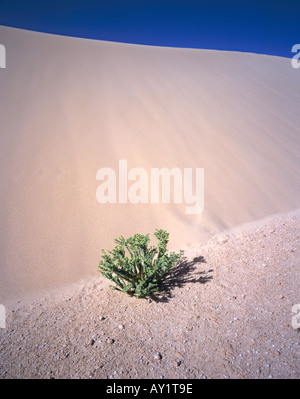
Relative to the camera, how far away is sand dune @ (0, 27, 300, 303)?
2961 mm

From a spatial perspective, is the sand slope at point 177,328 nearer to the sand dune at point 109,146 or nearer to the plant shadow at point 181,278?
the plant shadow at point 181,278

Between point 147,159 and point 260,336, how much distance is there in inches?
140

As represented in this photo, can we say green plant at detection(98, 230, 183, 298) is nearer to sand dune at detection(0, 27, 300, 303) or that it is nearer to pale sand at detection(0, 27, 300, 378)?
pale sand at detection(0, 27, 300, 378)

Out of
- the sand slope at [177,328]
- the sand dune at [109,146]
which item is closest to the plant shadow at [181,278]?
the sand slope at [177,328]

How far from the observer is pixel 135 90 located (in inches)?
261

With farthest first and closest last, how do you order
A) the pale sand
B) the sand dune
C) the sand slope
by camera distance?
the sand dune < the pale sand < the sand slope

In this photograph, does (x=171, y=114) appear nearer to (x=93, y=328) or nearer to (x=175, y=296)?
(x=175, y=296)

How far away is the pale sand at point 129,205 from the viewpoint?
175 cm

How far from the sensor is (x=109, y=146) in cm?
453

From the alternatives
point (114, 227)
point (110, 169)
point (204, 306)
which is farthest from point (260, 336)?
point (110, 169)

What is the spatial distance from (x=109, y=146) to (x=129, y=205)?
168 cm

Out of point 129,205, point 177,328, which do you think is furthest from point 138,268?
point 129,205

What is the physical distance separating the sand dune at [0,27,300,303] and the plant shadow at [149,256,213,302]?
0.48m

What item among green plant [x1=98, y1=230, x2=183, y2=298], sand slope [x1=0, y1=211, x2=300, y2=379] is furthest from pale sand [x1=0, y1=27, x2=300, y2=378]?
green plant [x1=98, y1=230, x2=183, y2=298]
